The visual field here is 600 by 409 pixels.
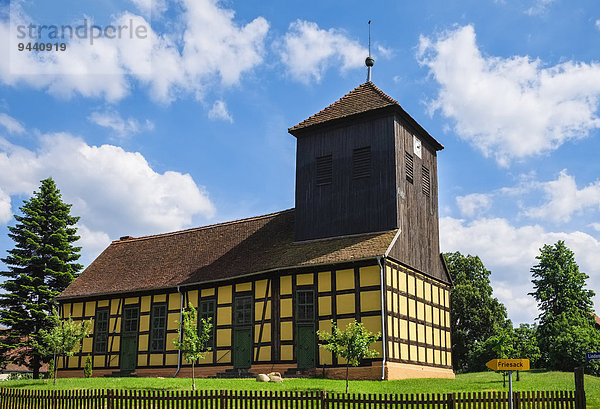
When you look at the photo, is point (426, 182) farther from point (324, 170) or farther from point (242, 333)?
point (242, 333)

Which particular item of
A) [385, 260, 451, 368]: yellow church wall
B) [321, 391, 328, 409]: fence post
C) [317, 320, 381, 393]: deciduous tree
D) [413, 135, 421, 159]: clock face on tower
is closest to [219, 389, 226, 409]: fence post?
[321, 391, 328, 409]: fence post

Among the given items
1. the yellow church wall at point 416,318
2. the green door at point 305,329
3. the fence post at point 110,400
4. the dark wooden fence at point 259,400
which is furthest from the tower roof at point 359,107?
the fence post at point 110,400

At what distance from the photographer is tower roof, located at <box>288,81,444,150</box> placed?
2920 centimetres

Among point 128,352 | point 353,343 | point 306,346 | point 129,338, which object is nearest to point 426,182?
point 306,346

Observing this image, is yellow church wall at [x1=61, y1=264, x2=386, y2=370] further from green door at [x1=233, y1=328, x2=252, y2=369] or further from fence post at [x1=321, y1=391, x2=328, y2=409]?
fence post at [x1=321, y1=391, x2=328, y2=409]

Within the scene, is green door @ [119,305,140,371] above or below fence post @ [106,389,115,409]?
above

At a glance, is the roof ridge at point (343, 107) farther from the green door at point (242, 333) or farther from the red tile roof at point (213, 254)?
the green door at point (242, 333)

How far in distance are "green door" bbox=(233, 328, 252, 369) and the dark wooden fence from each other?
402 inches

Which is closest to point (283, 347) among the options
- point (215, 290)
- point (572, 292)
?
point (215, 290)

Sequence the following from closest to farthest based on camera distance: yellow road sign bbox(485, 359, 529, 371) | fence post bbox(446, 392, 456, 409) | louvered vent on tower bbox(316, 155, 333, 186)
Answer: yellow road sign bbox(485, 359, 529, 371)
fence post bbox(446, 392, 456, 409)
louvered vent on tower bbox(316, 155, 333, 186)

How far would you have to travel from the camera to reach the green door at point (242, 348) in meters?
28.4

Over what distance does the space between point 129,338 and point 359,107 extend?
16.6 meters

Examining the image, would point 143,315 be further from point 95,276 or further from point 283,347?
point 283,347

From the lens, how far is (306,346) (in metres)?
26.7
